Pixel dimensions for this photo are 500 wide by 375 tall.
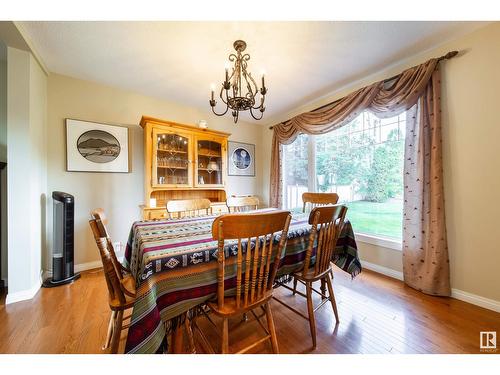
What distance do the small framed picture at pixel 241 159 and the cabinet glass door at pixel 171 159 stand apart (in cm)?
92

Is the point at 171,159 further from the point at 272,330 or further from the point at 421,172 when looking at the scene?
the point at 421,172

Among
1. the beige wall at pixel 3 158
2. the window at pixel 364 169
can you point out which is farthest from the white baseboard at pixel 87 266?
the window at pixel 364 169

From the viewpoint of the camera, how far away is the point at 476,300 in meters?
1.64

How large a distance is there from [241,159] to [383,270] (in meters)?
2.67

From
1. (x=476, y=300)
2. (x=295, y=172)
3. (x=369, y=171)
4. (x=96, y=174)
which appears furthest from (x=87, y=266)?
(x=476, y=300)

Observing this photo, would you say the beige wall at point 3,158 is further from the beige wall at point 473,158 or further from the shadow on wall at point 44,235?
the beige wall at point 473,158

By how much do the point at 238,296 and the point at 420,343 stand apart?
1.29 meters

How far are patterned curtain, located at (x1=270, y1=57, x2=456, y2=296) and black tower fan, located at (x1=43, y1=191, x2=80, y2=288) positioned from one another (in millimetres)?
3409

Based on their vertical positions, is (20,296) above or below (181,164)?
below

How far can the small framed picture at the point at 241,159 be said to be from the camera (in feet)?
11.6

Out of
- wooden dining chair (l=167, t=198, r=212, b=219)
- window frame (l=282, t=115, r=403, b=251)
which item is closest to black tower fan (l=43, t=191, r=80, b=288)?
wooden dining chair (l=167, t=198, r=212, b=219)

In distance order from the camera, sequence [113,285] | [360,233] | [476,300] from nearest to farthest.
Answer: [113,285] < [476,300] < [360,233]
